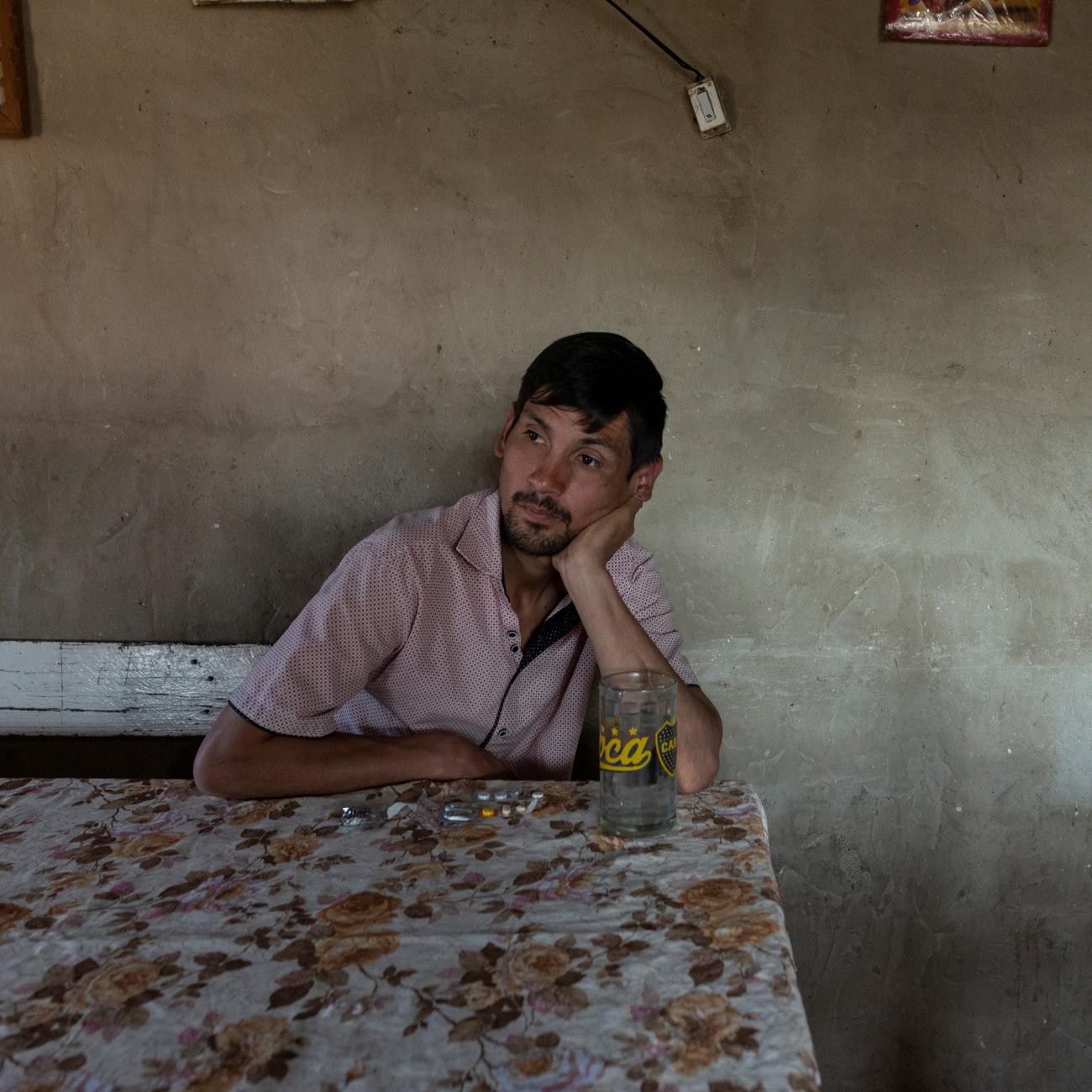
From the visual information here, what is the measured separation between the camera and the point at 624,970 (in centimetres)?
83

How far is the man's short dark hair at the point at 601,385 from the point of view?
1.59 meters

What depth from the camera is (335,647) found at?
146 cm

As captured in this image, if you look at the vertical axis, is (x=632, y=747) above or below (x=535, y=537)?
below

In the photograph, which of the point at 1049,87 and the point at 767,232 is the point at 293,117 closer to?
the point at 767,232

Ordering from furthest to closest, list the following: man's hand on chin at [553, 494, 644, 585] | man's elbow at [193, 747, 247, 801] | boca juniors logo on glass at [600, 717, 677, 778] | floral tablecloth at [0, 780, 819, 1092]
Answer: man's hand on chin at [553, 494, 644, 585], man's elbow at [193, 747, 247, 801], boca juniors logo on glass at [600, 717, 677, 778], floral tablecloth at [0, 780, 819, 1092]

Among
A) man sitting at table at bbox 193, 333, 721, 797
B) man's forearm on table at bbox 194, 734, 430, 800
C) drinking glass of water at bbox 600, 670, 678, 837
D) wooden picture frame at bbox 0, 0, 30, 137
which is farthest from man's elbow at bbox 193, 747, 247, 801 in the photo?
wooden picture frame at bbox 0, 0, 30, 137

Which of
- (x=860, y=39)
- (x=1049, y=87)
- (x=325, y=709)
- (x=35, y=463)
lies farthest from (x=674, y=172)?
(x=35, y=463)

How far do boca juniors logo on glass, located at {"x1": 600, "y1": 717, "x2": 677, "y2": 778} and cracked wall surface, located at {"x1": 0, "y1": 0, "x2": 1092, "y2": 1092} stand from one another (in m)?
0.96

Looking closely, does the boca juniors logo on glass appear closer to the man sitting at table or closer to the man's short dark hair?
the man sitting at table

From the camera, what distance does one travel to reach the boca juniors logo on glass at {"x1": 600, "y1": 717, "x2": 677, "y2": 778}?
109 cm

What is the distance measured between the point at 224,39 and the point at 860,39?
1241 mm

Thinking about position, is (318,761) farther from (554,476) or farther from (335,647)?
(554,476)

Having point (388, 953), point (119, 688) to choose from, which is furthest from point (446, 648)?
point (119, 688)

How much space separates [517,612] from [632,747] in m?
0.61
